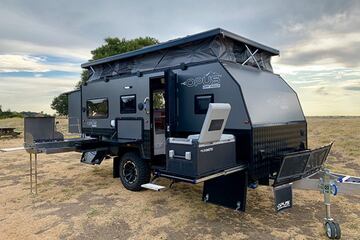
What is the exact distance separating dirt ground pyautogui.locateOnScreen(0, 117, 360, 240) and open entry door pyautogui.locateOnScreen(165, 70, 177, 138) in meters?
1.47

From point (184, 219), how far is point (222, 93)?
7.21 ft

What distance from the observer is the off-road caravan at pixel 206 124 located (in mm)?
4301

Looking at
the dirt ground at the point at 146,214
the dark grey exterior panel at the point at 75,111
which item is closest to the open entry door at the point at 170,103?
the dirt ground at the point at 146,214

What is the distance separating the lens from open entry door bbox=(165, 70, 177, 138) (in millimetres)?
5648

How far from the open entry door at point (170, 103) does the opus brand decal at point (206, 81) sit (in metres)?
0.27

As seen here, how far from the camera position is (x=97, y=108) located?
776cm

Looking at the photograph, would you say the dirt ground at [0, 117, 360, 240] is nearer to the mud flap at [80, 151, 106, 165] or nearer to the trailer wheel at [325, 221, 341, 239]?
the trailer wheel at [325, 221, 341, 239]

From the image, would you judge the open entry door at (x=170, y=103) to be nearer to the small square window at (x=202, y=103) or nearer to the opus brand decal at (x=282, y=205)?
the small square window at (x=202, y=103)

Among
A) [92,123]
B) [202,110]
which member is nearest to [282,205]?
[202,110]

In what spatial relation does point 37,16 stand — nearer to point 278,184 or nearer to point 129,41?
point 278,184

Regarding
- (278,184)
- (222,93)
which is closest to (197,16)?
(222,93)

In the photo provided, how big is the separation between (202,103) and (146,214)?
2191 mm

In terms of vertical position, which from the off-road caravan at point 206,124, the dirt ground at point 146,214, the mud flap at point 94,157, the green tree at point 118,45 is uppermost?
the green tree at point 118,45

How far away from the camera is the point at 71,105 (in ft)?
28.7
